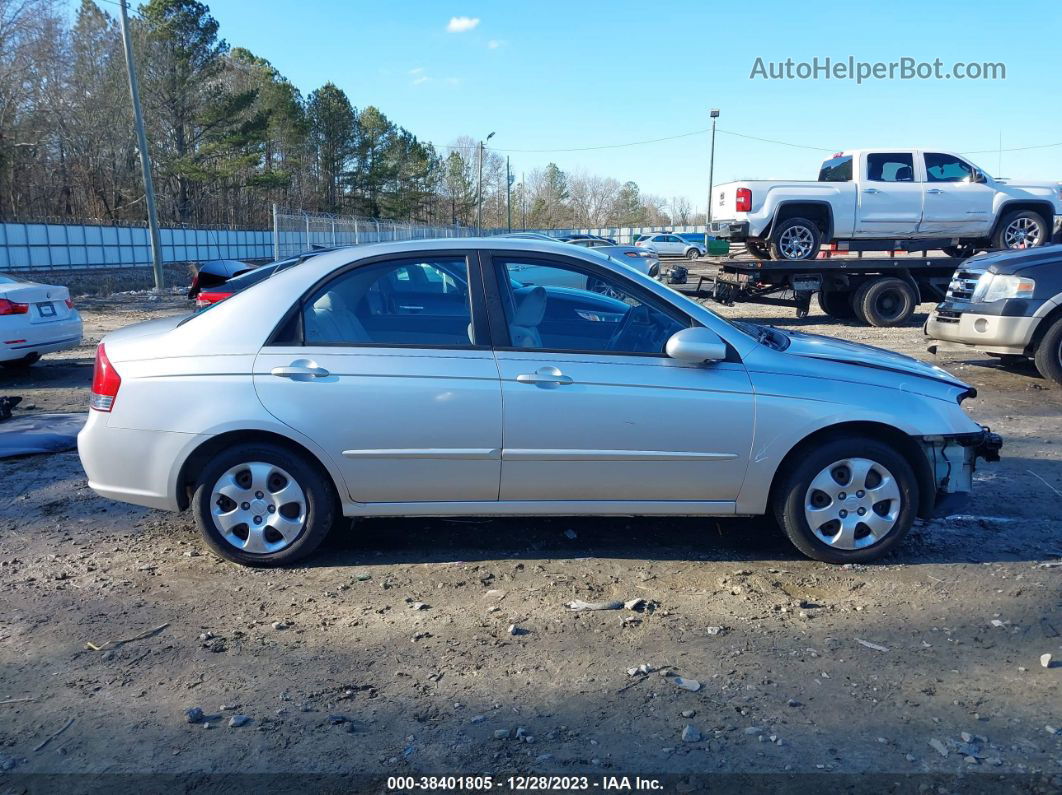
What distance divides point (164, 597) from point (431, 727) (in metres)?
1.86

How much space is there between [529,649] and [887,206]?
13496 millimetres

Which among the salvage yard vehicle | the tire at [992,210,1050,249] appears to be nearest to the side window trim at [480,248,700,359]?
the salvage yard vehicle

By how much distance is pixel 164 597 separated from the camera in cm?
418

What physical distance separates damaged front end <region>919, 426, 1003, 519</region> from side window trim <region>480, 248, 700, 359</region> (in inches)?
57.2

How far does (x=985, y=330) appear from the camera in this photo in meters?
9.20

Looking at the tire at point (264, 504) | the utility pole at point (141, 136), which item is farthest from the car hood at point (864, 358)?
the utility pole at point (141, 136)

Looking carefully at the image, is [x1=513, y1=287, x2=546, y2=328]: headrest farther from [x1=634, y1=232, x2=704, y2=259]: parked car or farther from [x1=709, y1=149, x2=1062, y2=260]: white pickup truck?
[x1=634, y1=232, x2=704, y2=259]: parked car

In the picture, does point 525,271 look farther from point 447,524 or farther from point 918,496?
point 918,496

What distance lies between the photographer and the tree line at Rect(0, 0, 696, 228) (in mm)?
40125

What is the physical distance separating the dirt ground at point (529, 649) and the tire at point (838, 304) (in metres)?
10.9

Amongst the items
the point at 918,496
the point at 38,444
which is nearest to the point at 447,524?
the point at 918,496

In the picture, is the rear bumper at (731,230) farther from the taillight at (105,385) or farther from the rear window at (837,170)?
the taillight at (105,385)

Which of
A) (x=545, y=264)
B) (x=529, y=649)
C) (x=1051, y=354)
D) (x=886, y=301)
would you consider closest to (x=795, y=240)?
(x=886, y=301)

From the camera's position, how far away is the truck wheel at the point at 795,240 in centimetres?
1473
